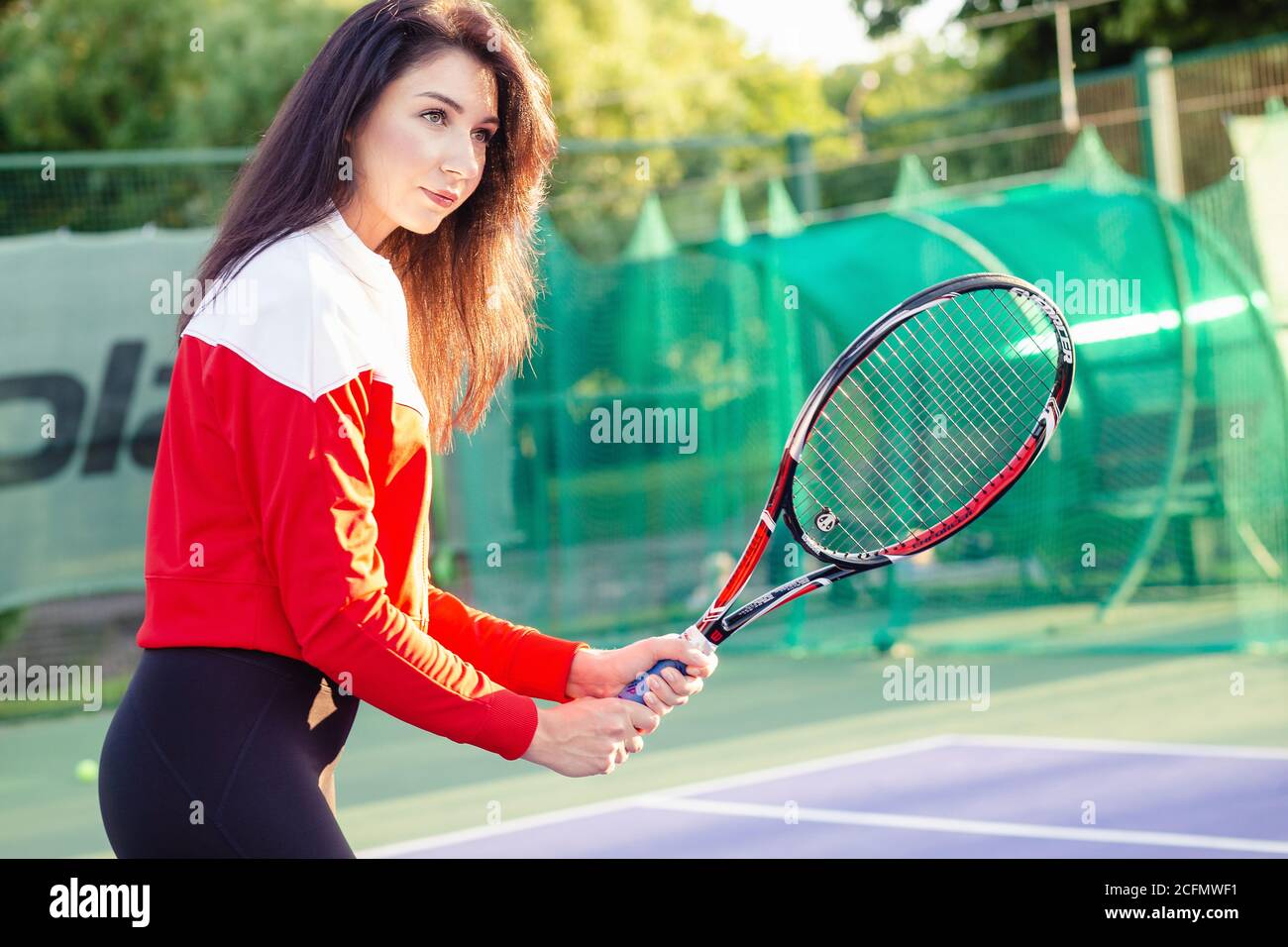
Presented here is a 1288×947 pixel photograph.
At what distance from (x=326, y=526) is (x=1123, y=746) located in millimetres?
4611

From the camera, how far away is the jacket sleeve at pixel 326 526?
180 centimetres

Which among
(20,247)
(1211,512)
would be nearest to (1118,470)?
(1211,512)

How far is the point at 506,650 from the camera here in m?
2.38

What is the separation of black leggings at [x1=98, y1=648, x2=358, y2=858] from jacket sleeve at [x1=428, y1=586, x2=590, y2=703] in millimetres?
508

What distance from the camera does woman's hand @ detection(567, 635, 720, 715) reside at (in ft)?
7.57

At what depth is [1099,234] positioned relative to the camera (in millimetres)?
8211

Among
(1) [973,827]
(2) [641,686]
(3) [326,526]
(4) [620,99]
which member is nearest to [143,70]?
(4) [620,99]

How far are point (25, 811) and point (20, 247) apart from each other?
10.7 feet

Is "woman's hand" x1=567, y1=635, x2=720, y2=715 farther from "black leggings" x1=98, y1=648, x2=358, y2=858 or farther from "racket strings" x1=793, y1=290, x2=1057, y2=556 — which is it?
"racket strings" x1=793, y1=290, x2=1057, y2=556

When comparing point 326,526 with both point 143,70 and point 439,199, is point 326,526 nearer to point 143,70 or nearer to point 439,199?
point 439,199

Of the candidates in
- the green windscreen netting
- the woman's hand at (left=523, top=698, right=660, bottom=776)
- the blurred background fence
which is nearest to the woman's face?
the woman's hand at (left=523, top=698, right=660, bottom=776)

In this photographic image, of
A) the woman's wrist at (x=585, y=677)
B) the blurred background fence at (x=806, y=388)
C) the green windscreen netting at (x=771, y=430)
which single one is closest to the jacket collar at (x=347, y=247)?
the woman's wrist at (x=585, y=677)

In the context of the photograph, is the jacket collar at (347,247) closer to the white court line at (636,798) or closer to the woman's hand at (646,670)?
the woman's hand at (646,670)

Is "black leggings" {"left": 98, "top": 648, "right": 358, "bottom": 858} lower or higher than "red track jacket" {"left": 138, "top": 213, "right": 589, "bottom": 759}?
lower
